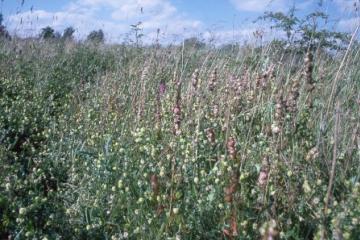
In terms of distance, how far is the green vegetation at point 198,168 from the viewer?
1997mm

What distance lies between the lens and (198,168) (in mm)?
2629

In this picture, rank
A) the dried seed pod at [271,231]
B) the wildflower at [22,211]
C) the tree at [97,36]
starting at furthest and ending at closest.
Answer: the tree at [97,36] → the wildflower at [22,211] → the dried seed pod at [271,231]

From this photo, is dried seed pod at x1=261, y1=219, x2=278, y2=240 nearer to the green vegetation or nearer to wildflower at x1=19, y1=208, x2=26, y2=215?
the green vegetation

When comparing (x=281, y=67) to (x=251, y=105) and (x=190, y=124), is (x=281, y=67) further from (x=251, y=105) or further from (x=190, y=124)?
(x=190, y=124)

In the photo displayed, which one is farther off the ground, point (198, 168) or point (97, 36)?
point (97, 36)

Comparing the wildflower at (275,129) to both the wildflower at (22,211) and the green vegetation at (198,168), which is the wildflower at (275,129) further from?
the wildflower at (22,211)

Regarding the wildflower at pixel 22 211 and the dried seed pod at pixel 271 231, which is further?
the wildflower at pixel 22 211

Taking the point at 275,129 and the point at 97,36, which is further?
the point at 97,36

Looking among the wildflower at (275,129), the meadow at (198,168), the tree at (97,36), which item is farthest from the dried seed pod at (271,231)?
the tree at (97,36)

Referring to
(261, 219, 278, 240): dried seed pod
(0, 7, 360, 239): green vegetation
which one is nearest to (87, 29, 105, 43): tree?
(0, 7, 360, 239): green vegetation

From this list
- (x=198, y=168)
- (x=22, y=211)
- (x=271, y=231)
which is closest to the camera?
(x=271, y=231)

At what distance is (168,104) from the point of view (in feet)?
13.4

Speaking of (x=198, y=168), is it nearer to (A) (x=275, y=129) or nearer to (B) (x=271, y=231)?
(A) (x=275, y=129)

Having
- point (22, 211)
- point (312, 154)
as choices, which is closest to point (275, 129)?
point (312, 154)
